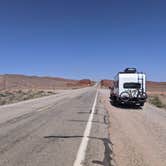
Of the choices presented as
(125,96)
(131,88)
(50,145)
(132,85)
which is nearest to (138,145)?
(50,145)

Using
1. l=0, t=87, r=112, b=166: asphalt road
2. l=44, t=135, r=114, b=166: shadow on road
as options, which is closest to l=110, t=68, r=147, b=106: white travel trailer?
l=0, t=87, r=112, b=166: asphalt road

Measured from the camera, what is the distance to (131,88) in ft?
99.9

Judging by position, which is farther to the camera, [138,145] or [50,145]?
[138,145]

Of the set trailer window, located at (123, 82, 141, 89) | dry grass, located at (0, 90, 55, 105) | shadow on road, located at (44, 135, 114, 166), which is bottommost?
shadow on road, located at (44, 135, 114, 166)

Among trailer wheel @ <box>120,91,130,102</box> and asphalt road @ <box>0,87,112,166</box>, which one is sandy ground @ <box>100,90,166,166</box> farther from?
trailer wheel @ <box>120,91,130,102</box>

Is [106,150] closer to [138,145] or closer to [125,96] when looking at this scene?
[138,145]

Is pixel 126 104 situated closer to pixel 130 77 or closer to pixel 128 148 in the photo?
pixel 130 77

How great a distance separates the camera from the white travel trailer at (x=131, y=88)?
98.4 ft

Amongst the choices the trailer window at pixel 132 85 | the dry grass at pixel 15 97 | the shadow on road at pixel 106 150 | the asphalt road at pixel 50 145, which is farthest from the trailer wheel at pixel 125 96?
the shadow on road at pixel 106 150

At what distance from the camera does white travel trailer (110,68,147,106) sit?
30.0 metres

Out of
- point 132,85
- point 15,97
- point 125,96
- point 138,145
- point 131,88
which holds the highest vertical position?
point 132,85

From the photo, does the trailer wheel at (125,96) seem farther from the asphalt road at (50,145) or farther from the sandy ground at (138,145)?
the asphalt road at (50,145)

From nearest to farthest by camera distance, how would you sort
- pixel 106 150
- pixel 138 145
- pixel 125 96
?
pixel 106 150 < pixel 138 145 < pixel 125 96

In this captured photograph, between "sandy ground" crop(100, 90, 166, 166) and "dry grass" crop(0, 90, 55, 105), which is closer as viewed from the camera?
"sandy ground" crop(100, 90, 166, 166)
